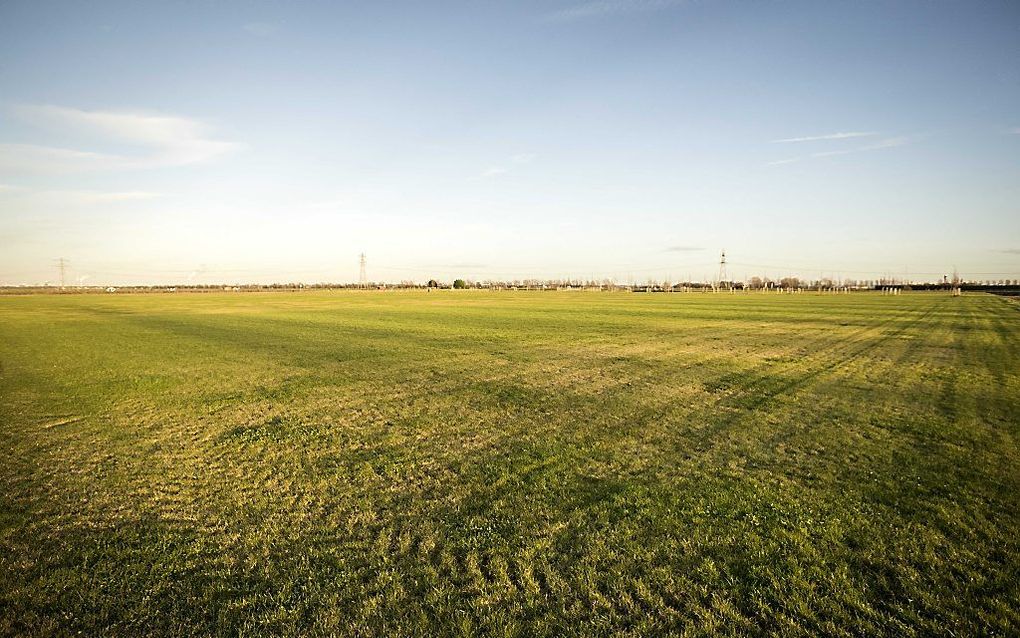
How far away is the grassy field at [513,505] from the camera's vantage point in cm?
463

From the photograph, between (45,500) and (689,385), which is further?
(689,385)

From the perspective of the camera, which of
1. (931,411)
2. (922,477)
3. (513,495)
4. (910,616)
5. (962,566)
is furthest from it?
(931,411)

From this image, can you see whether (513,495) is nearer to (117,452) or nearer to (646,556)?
(646,556)

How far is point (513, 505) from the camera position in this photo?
6.84 metres

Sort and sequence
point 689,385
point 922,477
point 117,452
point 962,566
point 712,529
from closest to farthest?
point 962,566
point 712,529
point 922,477
point 117,452
point 689,385

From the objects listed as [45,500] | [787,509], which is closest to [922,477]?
[787,509]

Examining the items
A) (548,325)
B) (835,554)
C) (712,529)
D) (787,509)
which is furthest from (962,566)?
(548,325)

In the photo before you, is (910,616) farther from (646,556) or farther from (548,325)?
(548,325)

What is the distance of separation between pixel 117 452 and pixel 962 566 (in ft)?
43.0

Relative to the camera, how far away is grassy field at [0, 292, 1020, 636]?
4629 millimetres

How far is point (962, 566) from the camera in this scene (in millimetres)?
5262

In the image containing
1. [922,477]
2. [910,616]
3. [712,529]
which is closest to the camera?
[910,616]

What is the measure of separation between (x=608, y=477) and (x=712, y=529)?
1968 millimetres

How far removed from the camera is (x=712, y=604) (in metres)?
4.65
